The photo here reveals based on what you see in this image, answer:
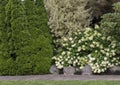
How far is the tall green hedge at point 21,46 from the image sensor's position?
9266 mm

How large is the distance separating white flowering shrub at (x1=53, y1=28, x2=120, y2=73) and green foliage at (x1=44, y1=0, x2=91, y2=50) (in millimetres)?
275

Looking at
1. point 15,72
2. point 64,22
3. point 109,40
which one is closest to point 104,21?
point 109,40

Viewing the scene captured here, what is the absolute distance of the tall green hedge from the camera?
30.4ft

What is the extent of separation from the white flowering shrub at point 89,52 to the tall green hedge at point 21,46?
405 millimetres

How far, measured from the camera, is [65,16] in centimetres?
998

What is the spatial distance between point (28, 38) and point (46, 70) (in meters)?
0.84

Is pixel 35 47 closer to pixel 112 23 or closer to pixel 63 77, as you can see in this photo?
pixel 63 77

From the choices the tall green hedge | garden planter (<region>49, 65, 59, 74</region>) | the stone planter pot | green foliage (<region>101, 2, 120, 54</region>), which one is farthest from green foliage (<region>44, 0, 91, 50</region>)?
green foliage (<region>101, 2, 120, 54</region>)

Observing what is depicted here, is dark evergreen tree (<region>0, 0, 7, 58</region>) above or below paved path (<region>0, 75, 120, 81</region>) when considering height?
above

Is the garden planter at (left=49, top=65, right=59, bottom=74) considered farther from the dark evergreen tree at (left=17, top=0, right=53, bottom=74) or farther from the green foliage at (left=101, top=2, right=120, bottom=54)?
the green foliage at (left=101, top=2, right=120, bottom=54)

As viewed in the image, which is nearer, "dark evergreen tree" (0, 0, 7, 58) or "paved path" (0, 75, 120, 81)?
"paved path" (0, 75, 120, 81)

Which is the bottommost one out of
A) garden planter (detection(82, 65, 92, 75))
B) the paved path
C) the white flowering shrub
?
the paved path

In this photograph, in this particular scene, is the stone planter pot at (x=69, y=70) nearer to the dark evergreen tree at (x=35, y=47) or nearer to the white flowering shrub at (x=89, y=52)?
the white flowering shrub at (x=89, y=52)

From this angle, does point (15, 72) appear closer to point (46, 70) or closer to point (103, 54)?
point (46, 70)
